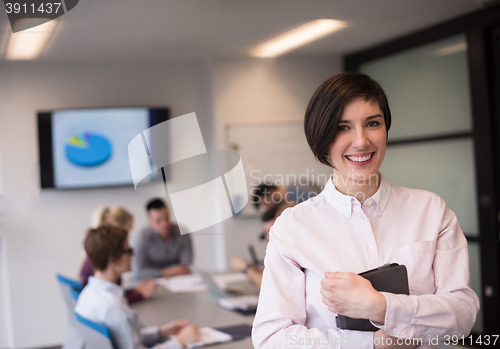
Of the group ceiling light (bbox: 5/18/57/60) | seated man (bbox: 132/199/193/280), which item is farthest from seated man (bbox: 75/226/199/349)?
seated man (bbox: 132/199/193/280)

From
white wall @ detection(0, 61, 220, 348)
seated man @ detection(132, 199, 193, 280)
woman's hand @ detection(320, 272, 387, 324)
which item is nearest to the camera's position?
woman's hand @ detection(320, 272, 387, 324)

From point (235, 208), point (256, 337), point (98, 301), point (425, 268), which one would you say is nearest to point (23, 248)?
point (98, 301)

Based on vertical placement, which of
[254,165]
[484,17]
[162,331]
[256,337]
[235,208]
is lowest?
[162,331]

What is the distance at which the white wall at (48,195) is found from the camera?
3887mm

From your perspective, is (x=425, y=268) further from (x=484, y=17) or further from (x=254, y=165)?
(x=484, y=17)

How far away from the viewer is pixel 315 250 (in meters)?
1.13

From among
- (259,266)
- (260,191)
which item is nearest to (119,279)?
(259,266)

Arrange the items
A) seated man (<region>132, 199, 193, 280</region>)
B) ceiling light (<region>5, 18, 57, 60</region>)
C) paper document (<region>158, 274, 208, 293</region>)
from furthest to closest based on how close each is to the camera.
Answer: seated man (<region>132, 199, 193, 280</region>), paper document (<region>158, 274, 208, 293</region>), ceiling light (<region>5, 18, 57, 60</region>)

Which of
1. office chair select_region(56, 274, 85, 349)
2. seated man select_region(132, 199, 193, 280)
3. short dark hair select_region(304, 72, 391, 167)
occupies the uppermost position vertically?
short dark hair select_region(304, 72, 391, 167)

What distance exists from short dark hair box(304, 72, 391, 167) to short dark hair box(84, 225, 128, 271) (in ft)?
5.37

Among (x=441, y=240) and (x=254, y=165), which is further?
(x=254, y=165)

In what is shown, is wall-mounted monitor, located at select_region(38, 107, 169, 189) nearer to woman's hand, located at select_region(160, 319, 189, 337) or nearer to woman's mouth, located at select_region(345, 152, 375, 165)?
woman's hand, located at select_region(160, 319, 189, 337)

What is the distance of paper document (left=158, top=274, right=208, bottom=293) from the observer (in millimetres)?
3078

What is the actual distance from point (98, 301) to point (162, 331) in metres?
0.35
